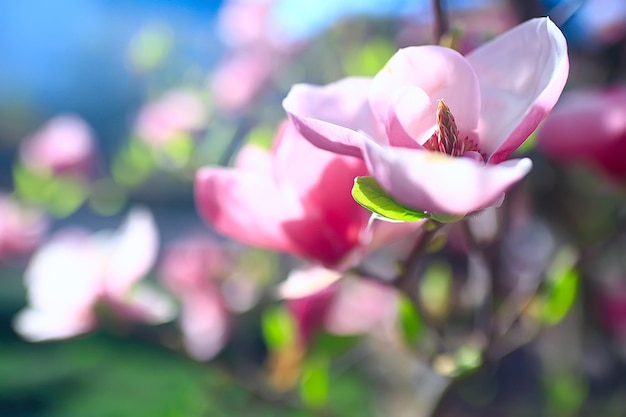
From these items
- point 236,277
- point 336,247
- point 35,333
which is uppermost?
point 336,247

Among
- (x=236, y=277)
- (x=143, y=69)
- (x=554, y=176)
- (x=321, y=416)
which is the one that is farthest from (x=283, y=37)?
(x=321, y=416)

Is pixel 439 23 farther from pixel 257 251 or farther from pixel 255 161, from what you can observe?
pixel 257 251

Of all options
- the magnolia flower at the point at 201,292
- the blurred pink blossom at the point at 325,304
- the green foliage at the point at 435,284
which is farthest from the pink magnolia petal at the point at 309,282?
the green foliage at the point at 435,284

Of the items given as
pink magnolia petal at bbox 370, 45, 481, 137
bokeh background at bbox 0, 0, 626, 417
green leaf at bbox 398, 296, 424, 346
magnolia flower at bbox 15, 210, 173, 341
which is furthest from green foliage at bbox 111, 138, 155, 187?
pink magnolia petal at bbox 370, 45, 481, 137

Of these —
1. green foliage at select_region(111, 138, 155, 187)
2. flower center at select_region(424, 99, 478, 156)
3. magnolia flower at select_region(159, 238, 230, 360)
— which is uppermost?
flower center at select_region(424, 99, 478, 156)

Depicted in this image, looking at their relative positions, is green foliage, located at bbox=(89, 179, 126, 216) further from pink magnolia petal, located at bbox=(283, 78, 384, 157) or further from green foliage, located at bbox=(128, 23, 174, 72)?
pink magnolia petal, located at bbox=(283, 78, 384, 157)

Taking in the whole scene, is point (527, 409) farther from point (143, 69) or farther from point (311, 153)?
point (143, 69)
